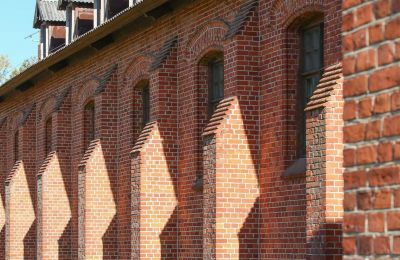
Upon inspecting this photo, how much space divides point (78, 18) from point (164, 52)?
33.0 feet

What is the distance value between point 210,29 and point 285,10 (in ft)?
9.19

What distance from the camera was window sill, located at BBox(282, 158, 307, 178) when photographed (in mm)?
14867

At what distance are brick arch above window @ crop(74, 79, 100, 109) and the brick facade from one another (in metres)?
0.05

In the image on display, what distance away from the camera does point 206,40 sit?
18.3 meters

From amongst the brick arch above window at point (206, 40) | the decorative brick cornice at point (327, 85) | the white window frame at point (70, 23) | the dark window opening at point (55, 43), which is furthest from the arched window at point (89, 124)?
the decorative brick cornice at point (327, 85)

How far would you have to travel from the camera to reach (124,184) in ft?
74.6

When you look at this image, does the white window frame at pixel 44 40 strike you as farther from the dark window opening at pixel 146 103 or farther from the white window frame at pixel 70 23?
the dark window opening at pixel 146 103

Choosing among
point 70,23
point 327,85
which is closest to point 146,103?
point 70,23

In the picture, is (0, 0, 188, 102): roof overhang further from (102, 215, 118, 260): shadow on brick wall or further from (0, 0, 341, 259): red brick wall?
(102, 215, 118, 260): shadow on brick wall

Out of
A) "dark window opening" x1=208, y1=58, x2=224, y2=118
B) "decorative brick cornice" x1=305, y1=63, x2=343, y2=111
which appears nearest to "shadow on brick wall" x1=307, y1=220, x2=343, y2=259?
"decorative brick cornice" x1=305, y1=63, x2=343, y2=111

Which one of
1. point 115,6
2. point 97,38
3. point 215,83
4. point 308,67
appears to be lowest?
point 308,67

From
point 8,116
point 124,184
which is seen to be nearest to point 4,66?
point 8,116

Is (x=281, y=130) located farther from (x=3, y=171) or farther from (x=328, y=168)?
(x=3, y=171)

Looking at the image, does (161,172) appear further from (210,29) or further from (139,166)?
(210,29)
